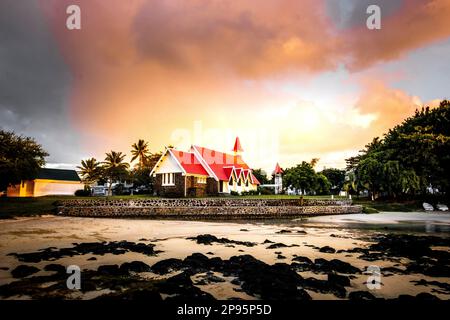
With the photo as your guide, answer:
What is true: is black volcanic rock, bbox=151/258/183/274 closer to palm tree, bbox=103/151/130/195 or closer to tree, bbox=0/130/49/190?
tree, bbox=0/130/49/190

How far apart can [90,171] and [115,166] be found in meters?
6.56

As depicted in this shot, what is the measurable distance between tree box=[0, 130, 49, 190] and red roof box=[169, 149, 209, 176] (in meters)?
15.1

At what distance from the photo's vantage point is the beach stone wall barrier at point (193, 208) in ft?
77.0

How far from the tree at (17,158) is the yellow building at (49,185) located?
12651mm

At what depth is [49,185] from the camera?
158ft

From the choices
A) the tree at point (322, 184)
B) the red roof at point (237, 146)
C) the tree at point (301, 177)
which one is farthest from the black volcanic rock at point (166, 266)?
the tree at point (322, 184)

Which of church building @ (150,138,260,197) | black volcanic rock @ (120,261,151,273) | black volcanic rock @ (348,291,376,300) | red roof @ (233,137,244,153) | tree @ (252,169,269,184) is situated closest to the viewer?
black volcanic rock @ (348,291,376,300)

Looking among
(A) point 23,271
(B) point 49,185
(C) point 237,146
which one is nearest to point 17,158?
(B) point 49,185

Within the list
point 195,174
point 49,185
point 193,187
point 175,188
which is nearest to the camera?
point 175,188

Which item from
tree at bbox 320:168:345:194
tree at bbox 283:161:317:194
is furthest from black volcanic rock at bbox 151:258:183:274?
tree at bbox 320:168:345:194

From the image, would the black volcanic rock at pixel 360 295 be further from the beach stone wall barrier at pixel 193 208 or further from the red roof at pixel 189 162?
the red roof at pixel 189 162

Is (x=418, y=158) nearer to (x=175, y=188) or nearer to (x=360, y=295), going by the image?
(x=175, y=188)

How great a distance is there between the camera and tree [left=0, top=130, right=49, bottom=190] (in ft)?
91.5
